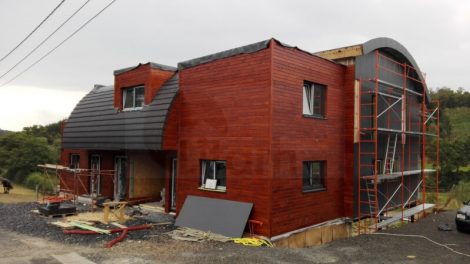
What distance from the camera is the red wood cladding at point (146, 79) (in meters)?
14.6

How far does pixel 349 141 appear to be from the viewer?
14.1 m

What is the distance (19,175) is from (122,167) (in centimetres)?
2395

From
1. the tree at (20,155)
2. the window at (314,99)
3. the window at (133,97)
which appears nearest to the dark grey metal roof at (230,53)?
the window at (314,99)

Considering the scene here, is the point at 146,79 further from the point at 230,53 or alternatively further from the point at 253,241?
the point at 253,241

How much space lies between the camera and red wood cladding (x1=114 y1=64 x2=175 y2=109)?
47.8ft

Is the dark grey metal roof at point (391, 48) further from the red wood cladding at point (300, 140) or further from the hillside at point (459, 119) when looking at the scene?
the hillside at point (459, 119)

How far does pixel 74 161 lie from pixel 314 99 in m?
13.9

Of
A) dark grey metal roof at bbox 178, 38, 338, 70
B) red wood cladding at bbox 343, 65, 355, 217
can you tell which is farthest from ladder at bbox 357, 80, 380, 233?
dark grey metal roof at bbox 178, 38, 338, 70

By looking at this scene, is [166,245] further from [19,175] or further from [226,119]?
[19,175]

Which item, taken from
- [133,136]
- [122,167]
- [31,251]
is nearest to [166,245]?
[31,251]

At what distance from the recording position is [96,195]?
1814 centimetres

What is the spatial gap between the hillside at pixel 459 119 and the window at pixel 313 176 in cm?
5786

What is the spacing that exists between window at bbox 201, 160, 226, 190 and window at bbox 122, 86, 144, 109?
13.7 ft

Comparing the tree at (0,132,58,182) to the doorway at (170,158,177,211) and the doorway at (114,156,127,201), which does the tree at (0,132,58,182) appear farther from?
the doorway at (170,158,177,211)
